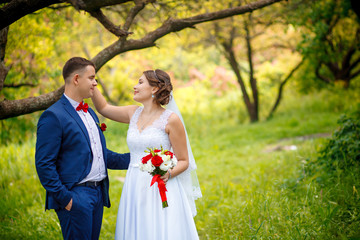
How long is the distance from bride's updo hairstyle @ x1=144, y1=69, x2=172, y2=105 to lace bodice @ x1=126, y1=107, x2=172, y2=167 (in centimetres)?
14

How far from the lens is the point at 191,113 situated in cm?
1491

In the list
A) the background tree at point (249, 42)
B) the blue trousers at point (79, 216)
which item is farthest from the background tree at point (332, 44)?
the blue trousers at point (79, 216)

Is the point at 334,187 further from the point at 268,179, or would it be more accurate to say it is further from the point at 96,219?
the point at 96,219

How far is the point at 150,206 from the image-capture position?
2977mm

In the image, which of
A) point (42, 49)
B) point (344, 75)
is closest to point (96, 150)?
point (42, 49)

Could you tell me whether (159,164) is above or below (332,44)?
below

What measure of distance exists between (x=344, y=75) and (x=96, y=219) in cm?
1247

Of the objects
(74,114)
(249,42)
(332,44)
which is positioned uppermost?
(249,42)

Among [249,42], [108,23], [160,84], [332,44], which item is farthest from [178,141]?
[332,44]

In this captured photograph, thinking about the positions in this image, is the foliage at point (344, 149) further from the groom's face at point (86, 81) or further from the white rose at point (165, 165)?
the groom's face at point (86, 81)

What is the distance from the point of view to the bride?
295 cm

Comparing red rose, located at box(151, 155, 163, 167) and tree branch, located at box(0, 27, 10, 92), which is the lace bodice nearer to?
red rose, located at box(151, 155, 163, 167)

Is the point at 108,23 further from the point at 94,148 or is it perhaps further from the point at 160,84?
the point at 94,148

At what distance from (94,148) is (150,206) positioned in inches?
29.6
